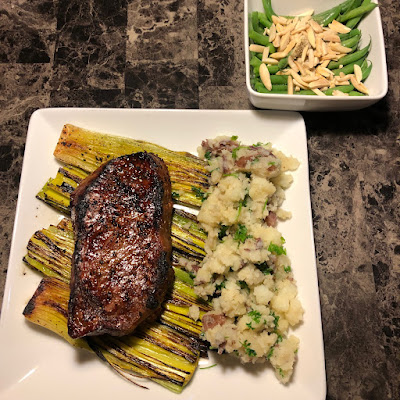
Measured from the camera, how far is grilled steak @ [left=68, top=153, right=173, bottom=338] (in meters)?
2.83

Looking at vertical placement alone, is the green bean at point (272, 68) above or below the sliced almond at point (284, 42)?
below

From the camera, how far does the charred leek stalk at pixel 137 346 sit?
2.99 meters

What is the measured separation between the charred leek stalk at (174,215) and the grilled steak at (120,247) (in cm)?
16

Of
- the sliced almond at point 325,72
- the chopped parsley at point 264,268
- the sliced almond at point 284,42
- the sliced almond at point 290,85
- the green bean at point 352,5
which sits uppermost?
the green bean at point 352,5

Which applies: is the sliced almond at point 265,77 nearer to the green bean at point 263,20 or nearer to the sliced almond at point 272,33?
the sliced almond at point 272,33

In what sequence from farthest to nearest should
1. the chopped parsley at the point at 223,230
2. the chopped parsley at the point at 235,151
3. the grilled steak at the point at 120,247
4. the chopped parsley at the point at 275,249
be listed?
the chopped parsley at the point at 235,151 < the chopped parsley at the point at 223,230 < the chopped parsley at the point at 275,249 < the grilled steak at the point at 120,247

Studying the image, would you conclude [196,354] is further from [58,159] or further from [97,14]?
[97,14]

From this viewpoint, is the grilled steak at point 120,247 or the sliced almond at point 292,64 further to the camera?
the sliced almond at point 292,64

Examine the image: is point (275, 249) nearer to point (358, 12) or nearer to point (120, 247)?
point (120, 247)

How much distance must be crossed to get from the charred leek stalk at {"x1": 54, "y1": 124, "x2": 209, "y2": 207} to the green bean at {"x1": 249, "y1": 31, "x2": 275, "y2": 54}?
1136 mm

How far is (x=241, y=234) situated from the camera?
9.98ft

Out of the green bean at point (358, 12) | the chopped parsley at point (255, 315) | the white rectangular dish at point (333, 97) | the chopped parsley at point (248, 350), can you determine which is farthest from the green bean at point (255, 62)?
the chopped parsley at point (248, 350)

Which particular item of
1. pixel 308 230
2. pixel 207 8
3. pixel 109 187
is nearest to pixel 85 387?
pixel 109 187

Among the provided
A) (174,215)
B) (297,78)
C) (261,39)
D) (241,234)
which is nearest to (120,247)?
(174,215)
